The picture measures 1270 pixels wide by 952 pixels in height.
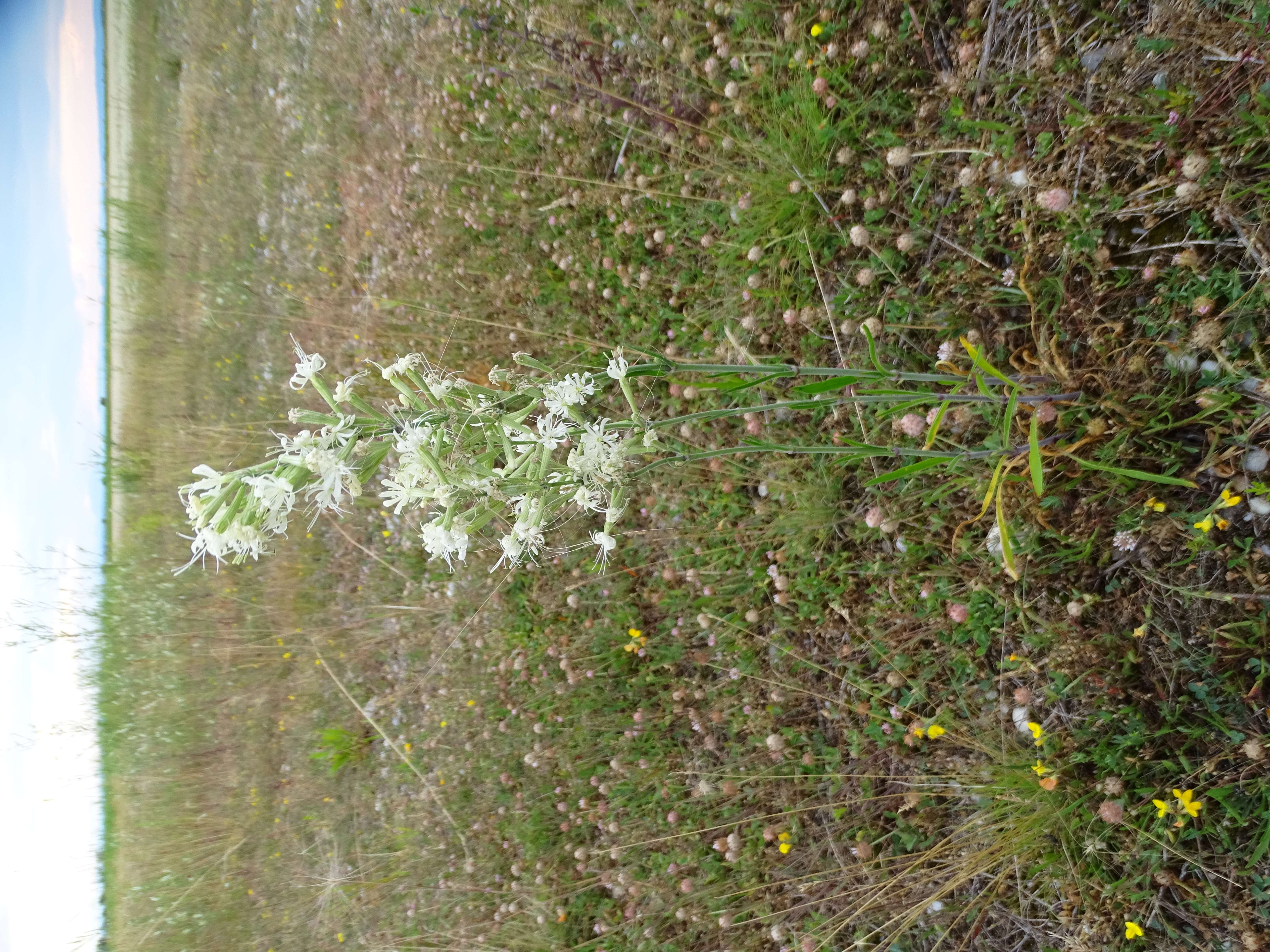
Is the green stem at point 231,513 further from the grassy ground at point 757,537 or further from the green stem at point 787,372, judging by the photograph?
the grassy ground at point 757,537

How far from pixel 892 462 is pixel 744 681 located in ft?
3.48

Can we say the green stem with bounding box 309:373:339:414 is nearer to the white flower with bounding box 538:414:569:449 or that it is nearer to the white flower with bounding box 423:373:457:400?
the white flower with bounding box 423:373:457:400

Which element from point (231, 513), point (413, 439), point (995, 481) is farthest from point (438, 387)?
point (995, 481)

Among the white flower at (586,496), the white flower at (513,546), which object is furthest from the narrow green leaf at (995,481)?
the white flower at (513,546)

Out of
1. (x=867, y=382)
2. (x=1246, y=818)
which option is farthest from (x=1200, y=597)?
(x=867, y=382)

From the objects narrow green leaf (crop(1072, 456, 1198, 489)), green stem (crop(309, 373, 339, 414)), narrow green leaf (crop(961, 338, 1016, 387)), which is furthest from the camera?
narrow green leaf (crop(1072, 456, 1198, 489))

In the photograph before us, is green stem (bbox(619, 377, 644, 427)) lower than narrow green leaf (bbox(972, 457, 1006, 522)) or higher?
higher

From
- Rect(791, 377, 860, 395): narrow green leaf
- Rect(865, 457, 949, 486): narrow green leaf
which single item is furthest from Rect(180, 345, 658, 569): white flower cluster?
Rect(865, 457, 949, 486): narrow green leaf

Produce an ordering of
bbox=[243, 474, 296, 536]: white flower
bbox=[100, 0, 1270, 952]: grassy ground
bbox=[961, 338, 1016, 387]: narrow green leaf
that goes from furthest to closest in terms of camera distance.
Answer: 1. bbox=[100, 0, 1270, 952]: grassy ground
2. bbox=[961, 338, 1016, 387]: narrow green leaf
3. bbox=[243, 474, 296, 536]: white flower

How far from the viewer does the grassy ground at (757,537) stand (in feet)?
6.54

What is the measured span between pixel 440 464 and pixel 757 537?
64.6 inches

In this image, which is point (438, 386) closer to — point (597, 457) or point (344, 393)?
point (344, 393)

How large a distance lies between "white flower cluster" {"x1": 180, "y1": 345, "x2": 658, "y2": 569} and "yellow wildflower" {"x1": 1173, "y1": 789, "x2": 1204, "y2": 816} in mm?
1703

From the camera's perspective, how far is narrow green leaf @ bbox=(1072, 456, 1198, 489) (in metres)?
1.81
